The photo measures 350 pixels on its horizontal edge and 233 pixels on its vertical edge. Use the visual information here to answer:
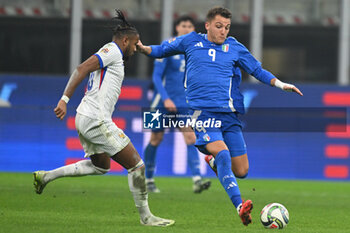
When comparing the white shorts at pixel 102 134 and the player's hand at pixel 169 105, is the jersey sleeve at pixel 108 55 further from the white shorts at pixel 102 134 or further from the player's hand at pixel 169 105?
the player's hand at pixel 169 105

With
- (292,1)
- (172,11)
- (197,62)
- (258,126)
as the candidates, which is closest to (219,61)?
(197,62)

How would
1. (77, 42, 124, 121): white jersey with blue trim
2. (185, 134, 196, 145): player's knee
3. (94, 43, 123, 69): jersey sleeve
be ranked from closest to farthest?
(94, 43, 123, 69): jersey sleeve, (77, 42, 124, 121): white jersey with blue trim, (185, 134, 196, 145): player's knee

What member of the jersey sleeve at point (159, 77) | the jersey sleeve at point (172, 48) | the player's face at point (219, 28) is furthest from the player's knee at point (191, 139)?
the player's face at point (219, 28)

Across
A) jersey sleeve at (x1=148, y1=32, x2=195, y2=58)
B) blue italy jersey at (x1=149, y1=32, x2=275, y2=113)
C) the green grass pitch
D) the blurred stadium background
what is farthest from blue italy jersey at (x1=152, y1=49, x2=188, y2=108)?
the blurred stadium background

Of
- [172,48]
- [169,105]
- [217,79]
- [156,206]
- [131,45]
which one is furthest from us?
[169,105]

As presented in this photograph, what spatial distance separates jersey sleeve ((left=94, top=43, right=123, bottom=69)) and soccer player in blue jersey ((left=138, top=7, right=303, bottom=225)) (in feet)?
2.41

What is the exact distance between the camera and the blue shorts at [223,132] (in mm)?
7840

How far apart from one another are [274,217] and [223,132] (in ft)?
3.77

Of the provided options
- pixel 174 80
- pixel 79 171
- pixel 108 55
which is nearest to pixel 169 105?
pixel 174 80

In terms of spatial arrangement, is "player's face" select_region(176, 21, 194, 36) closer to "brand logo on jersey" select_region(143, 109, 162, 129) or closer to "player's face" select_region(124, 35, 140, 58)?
"brand logo on jersey" select_region(143, 109, 162, 129)

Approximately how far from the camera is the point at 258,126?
51.3 feet

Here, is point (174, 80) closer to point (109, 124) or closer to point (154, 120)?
point (154, 120)

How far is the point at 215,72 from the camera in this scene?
8008 mm

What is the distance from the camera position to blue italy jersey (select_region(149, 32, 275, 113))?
797cm
